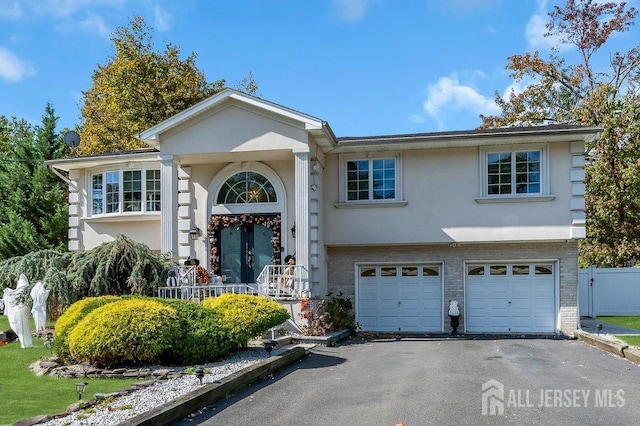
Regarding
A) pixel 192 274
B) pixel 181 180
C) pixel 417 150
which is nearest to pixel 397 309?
pixel 417 150

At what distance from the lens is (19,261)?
17.4m

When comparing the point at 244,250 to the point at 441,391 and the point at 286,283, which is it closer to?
the point at 286,283

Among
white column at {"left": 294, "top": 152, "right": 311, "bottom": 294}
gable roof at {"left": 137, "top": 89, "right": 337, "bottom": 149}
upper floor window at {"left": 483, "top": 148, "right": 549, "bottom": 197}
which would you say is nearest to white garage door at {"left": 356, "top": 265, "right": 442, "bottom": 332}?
upper floor window at {"left": 483, "top": 148, "right": 549, "bottom": 197}

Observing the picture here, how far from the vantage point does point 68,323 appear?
10.9 m

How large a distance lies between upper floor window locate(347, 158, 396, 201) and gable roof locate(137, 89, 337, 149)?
165 centimetres

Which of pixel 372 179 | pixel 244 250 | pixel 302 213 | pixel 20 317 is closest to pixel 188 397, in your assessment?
pixel 20 317

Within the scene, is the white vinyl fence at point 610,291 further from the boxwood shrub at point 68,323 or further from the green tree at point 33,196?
the green tree at point 33,196

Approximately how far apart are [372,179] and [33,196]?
1572 centimetres

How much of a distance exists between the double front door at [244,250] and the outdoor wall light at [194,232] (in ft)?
2.30

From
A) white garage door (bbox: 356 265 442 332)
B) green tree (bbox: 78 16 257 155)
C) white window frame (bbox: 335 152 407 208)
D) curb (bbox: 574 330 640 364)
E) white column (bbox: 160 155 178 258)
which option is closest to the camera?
curb (bbox: 574 330 640 364)

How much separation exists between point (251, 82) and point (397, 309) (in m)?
22.6

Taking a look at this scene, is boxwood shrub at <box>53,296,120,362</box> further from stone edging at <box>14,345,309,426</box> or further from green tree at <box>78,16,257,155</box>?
green tree at <box>78,16,257,155</box>

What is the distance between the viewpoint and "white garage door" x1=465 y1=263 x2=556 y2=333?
18703mm

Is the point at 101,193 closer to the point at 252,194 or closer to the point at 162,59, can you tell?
the point at 252,194
